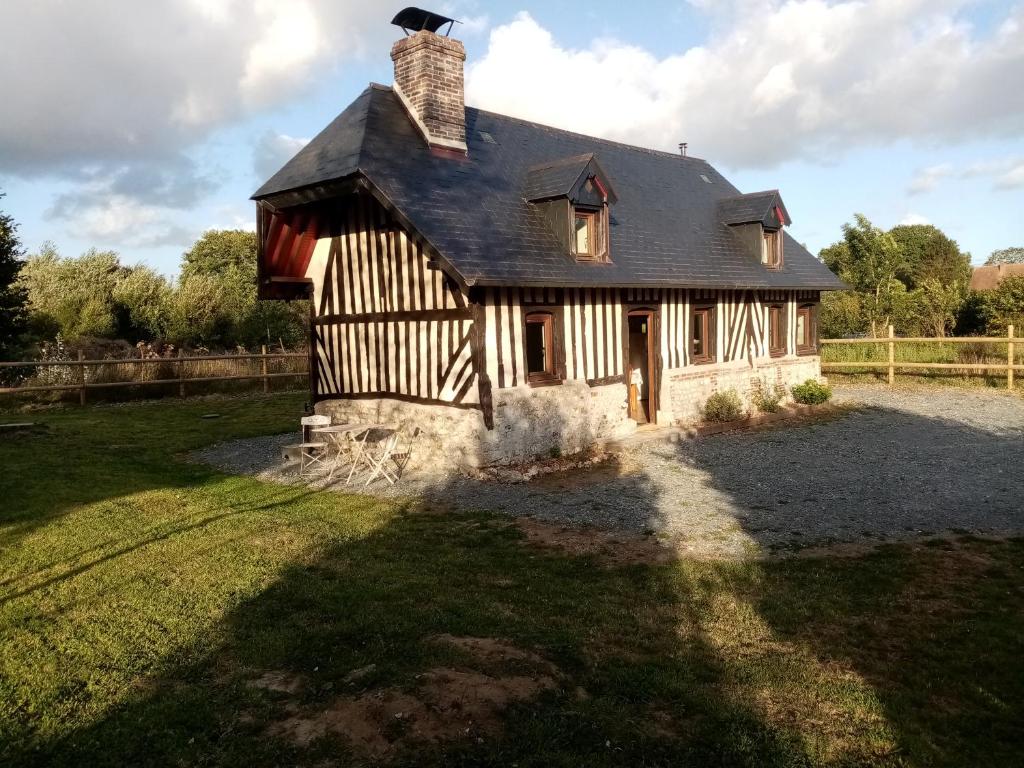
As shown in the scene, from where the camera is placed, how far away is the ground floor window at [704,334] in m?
14.4

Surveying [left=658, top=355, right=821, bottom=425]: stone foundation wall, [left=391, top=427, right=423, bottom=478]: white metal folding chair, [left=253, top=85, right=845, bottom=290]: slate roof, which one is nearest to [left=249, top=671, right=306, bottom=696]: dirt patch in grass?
[left=253, top=85, right=845, bottom=290]: slate roof

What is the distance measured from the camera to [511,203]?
11.9 meters

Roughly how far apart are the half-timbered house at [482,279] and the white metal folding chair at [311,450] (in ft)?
Result: 2.65

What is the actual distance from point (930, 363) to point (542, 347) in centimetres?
1287

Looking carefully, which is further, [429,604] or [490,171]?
[490,171]

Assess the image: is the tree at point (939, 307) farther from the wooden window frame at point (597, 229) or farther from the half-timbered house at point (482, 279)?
the wooden window frame at point (597, 229)

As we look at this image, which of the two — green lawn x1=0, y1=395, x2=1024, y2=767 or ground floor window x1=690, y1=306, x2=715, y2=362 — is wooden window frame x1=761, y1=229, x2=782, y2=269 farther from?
green lawn x1=0, y1=395, x2=1024, y2=767

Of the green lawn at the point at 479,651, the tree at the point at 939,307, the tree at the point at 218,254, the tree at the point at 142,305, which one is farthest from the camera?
the tree at the point at 218,254

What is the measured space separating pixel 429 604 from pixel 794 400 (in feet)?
42.4

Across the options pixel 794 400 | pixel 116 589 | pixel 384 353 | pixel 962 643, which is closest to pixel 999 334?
pixel 794 400

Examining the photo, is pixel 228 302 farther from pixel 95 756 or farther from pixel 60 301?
pixel 95 756

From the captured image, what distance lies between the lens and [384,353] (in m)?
11.6

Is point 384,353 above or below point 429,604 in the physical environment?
above

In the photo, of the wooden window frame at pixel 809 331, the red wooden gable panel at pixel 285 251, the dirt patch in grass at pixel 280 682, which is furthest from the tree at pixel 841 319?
the dirt patch in grass at pixel 280 682
